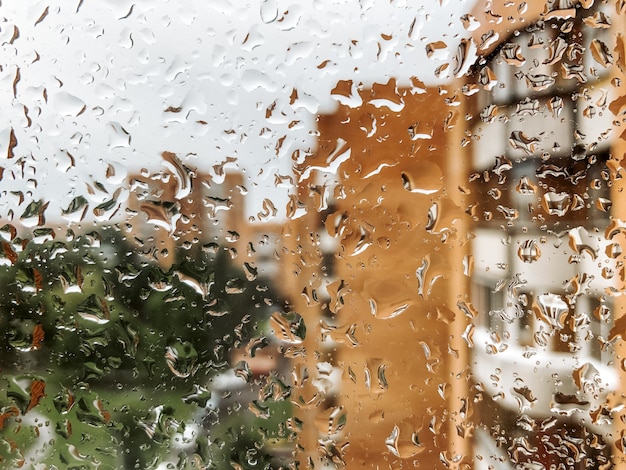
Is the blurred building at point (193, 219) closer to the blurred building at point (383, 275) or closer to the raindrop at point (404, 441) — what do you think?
the blurred building at point (383, 275)

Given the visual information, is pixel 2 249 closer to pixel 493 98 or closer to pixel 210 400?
pixel 210 400

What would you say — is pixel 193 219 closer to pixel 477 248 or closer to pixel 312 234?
pixel 312 234

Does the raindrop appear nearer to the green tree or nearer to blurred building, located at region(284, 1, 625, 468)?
blurred building, located at region(284, 1, 625, 468)

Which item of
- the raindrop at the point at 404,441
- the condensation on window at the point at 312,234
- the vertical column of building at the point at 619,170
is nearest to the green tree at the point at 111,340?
the condensation on window at the point at 312,234

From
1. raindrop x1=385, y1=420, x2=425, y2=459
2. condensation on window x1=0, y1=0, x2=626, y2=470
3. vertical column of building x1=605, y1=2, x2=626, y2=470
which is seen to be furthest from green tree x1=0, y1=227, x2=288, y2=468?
vertical column of building x1=605, y1=2, x2=626, y2=470

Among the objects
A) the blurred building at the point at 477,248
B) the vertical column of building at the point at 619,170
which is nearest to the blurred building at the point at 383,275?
the blurred building at the point at 477,248

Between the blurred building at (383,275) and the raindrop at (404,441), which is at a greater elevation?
the blurred building at (383,275)

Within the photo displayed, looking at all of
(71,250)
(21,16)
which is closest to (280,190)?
(71,250)

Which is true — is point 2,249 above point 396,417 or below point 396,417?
above

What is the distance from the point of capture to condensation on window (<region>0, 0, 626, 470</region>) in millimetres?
495

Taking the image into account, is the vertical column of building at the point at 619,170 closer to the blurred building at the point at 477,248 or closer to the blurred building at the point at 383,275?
the blurred building at the point at 477,248

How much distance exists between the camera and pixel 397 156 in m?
0.52

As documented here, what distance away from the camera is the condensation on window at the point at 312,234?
50 centimetres

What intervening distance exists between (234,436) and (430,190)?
1.23ft
